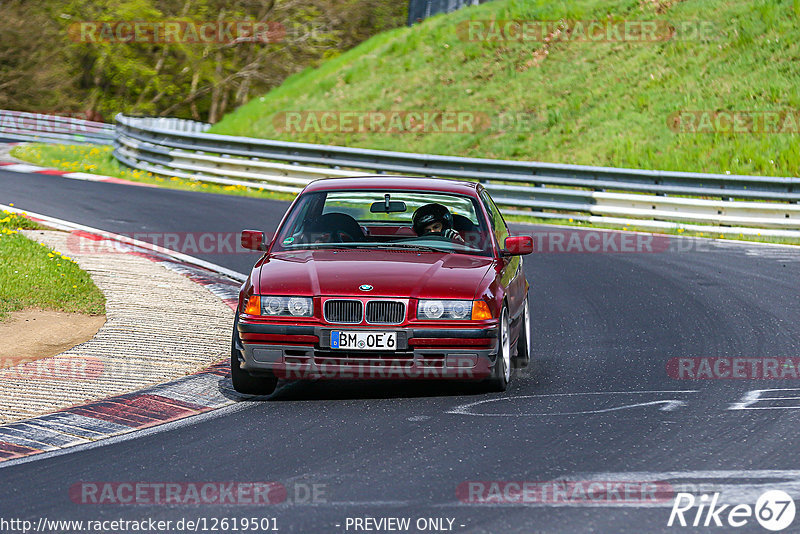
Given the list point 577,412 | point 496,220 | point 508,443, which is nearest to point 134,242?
point 496,220

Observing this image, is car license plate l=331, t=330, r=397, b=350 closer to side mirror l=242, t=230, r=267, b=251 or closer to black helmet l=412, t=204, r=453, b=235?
side mirror l=242, t=230, r=267, b=251

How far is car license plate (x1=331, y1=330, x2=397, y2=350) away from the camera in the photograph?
745 centimetres

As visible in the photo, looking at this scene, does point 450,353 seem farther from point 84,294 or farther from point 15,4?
point 15,4

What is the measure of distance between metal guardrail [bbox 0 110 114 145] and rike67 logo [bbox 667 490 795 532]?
1467 inches

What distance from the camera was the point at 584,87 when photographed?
29.4m

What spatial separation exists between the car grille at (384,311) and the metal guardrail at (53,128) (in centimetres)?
3449

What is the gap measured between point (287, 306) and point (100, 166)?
2230 centimetres

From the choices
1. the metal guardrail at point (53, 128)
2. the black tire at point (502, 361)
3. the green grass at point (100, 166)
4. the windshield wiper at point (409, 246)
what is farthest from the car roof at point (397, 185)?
the metal guardrail at point (53, 128)

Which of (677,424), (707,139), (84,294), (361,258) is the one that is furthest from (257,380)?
(707,139)

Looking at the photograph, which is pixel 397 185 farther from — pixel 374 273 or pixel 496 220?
pixel 374 273

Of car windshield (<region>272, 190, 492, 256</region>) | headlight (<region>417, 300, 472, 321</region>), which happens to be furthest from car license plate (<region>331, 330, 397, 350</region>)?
car windshield (<region>272, 190, 492, 256</region>)

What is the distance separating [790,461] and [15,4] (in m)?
52.6

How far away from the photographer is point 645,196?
1981 centimetres

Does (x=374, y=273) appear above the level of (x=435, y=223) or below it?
below
